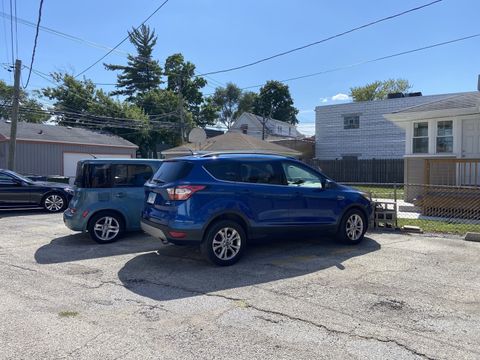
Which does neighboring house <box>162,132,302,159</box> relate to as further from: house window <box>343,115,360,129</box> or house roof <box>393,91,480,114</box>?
house window <box>343,115,360,129</box>

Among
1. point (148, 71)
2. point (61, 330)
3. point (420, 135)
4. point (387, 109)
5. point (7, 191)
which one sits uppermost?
point (148, 71)

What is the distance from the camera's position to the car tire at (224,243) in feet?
20.4

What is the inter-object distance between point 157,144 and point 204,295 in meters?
37.9

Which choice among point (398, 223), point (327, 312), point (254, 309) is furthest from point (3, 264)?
point (398, 223)

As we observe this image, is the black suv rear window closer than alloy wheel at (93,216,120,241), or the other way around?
the black suv rear window

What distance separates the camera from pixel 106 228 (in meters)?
8.28

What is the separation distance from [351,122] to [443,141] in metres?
18.8

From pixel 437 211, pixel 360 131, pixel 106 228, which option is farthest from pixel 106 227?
pixel 360 131

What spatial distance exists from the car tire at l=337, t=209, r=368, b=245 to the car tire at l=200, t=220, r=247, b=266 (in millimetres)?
2141

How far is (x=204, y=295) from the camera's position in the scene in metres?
5.12

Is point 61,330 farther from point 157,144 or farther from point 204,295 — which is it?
point 157,144

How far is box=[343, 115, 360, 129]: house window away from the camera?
32.5m

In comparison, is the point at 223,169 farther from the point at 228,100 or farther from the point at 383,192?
the point at 228,100

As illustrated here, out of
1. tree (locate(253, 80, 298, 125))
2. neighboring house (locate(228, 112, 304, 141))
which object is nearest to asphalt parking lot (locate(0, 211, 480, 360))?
neighboring house (locate(228, 112, 304, 141))
